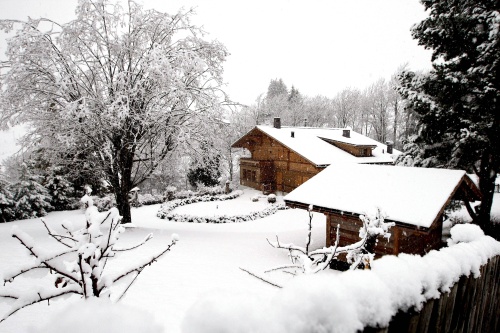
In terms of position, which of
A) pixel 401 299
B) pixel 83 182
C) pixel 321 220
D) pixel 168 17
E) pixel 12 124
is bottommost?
pixel 321 220

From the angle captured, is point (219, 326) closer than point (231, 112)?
Yes

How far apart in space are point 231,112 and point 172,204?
40.8 feet

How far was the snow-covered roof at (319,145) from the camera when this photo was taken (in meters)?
25.6

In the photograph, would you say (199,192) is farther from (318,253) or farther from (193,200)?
(318,253)

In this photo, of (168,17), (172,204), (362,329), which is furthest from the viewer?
(172,204)

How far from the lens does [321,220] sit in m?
19.0

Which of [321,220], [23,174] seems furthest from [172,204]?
[321,220]

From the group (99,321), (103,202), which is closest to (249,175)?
(103,202)

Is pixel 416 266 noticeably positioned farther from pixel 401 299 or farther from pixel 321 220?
pixel 321 220

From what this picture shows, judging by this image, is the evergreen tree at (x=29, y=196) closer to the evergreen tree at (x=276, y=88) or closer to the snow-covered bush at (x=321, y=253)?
the snow-covered bush at (x=321, y=253)

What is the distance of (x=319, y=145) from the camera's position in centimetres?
2869

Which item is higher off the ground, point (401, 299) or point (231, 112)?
point (231, 112)

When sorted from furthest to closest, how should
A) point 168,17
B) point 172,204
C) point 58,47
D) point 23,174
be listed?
point 172,204 → point 23,174 → point 168,17 → point 58,47

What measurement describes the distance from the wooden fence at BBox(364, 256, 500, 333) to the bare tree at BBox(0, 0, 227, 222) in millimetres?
10799
